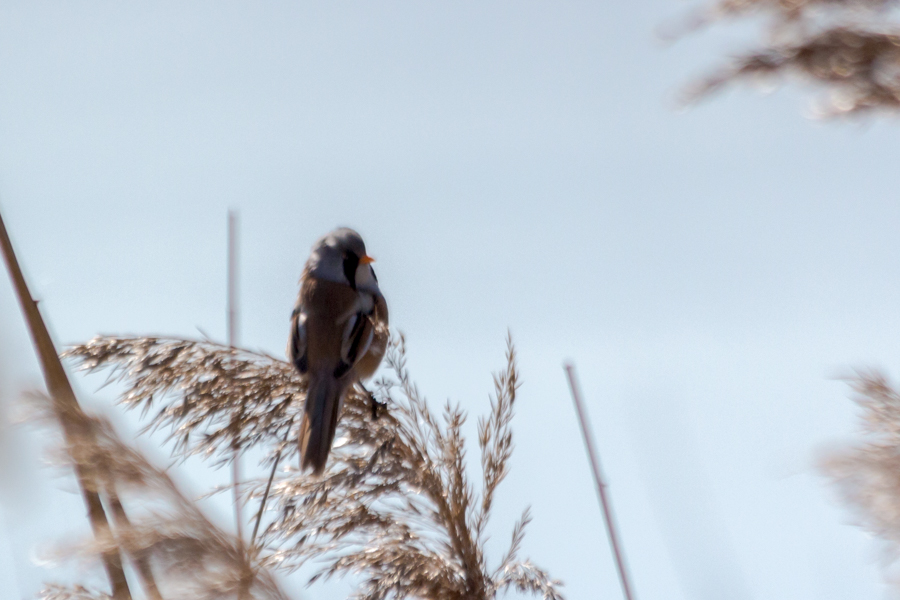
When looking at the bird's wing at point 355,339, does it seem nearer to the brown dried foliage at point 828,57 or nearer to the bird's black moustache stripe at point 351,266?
the bird's black moustache stripe at point 351,266

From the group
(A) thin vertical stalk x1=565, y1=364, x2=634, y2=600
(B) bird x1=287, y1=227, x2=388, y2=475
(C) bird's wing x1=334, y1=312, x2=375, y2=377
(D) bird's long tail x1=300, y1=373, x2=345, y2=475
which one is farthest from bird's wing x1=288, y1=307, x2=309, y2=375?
(A) thin vertical stalk x1=565, y1=364, x2=634, y2=600

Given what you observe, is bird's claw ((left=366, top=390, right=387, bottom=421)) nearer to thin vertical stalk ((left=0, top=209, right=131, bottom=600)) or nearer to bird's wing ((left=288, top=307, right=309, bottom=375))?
bird's wing ((left=288, top=307, right=309, bottom=375))

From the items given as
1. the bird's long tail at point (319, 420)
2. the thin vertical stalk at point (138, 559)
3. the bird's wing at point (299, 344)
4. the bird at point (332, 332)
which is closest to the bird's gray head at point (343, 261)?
the bird at point (332, 332)

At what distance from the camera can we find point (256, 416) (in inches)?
90.7

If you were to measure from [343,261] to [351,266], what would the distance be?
0.14ft

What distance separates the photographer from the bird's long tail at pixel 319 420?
2.25 meters

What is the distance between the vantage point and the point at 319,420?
2.39 m

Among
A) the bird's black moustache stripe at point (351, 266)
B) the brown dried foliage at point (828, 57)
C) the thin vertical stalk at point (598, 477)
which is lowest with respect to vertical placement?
the thin vertical stalk at point (598, 477)

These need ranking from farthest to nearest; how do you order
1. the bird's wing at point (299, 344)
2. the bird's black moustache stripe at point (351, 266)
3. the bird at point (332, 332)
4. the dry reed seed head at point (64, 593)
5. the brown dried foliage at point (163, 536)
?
the bird's black moustache stripe at point (351, 266), the bird's wing at point (299, 344), the bird at point (332, 332), the dry reed seed head at point (64, 593), the brown dried foliage at point (163, 536)

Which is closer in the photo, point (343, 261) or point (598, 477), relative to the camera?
point (598, 477)

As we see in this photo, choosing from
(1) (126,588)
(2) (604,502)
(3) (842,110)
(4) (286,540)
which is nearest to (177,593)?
(1) (126,588)

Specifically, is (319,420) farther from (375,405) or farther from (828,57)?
(828,57)

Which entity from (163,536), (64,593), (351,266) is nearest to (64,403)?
(163,536)

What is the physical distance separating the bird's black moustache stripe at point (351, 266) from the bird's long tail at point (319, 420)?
3.54ft
